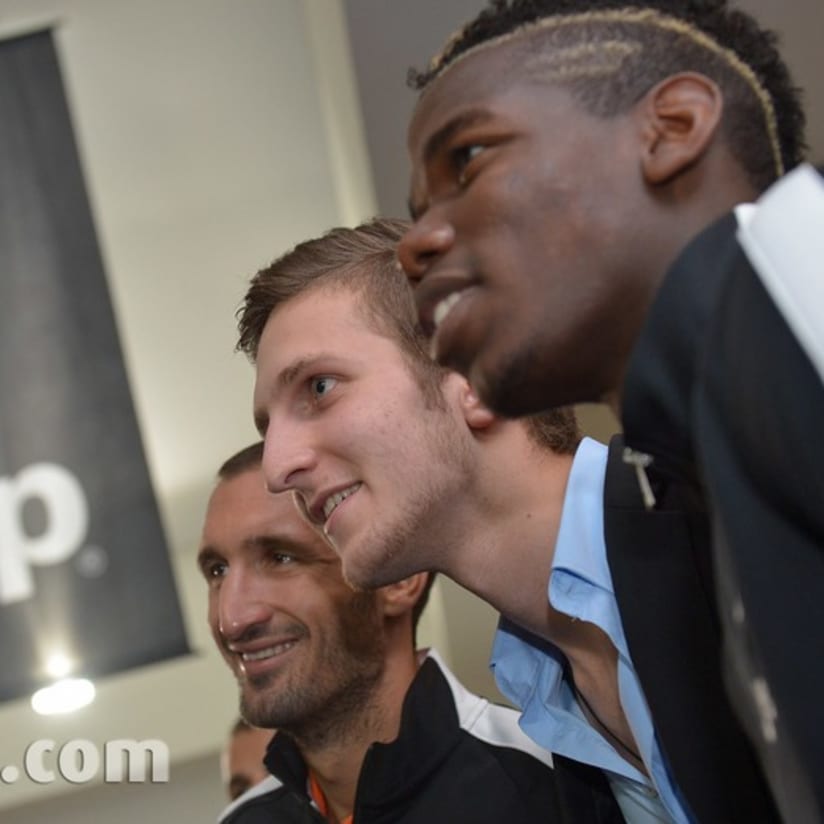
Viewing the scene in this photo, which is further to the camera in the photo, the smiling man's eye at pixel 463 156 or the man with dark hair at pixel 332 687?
the man with dark hair at pixel 332 687

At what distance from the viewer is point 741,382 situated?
0.65 m

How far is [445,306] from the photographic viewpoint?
0.86 meters

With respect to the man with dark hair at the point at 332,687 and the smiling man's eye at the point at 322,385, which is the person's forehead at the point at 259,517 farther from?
the smiling man's eye at the point at 322,385

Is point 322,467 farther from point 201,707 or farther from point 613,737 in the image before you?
point 201,707

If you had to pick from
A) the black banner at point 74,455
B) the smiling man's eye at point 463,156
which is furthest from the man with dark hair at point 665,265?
the black banner at point 74,455

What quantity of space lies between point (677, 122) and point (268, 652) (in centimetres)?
105

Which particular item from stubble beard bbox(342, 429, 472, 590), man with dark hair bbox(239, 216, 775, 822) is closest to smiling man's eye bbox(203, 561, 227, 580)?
man with dark hair bbox(239, 216, 775, 822)

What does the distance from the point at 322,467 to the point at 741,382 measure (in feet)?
2.33

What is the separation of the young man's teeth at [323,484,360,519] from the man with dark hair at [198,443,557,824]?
0.42 meters

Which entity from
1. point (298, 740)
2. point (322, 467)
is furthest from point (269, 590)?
point (322, 467)

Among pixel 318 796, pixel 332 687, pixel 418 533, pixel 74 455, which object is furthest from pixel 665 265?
pixel 74 455

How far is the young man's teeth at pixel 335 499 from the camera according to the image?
131cm

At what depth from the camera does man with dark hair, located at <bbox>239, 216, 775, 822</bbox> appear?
1251 mm

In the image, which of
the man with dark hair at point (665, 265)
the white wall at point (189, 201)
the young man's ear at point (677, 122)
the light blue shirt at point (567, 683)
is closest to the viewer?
the man with dark hair at point (665, 265)
